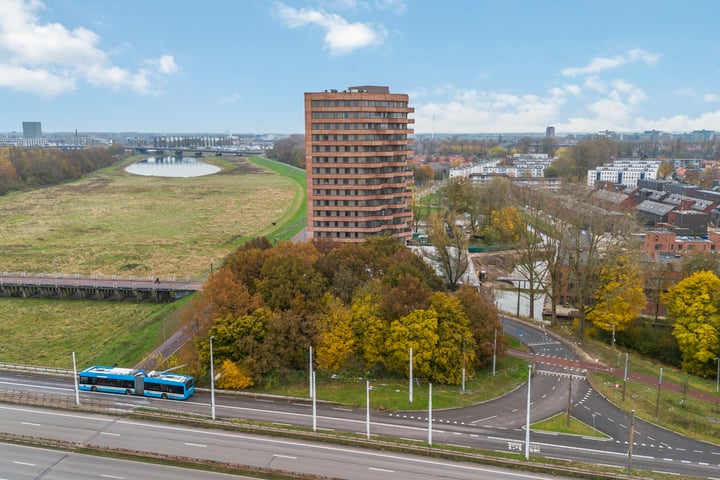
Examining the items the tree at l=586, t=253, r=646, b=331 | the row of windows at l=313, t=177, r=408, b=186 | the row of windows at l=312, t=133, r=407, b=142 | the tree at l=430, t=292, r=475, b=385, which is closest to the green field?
the row of windows at l=313, t=177, r=408, b=186

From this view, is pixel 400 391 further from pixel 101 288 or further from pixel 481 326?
pixel 101 288

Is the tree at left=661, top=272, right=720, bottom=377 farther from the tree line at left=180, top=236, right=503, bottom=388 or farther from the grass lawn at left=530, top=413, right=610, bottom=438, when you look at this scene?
the grass lawn at left=530, top=413, right=610, bottom=438

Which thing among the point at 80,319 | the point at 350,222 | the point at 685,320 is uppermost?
the point at 350,222

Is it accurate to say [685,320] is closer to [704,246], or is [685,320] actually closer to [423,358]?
[423,358]

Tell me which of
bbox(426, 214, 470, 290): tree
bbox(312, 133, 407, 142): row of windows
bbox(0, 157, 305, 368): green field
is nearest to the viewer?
bbox(0, 157, 305, 368): green field

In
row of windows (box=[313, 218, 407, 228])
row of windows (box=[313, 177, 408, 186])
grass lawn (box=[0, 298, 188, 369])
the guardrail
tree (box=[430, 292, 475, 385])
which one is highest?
row of windows (box=[313, 177, 408, 186])

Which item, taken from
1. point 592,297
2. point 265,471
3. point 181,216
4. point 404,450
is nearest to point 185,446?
point 265,471

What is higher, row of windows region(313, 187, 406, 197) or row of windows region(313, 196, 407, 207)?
row of windows region(313, 187, 406, 197)

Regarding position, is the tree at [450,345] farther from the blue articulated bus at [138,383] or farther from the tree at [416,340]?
the blue articulated bus at [138,383]
